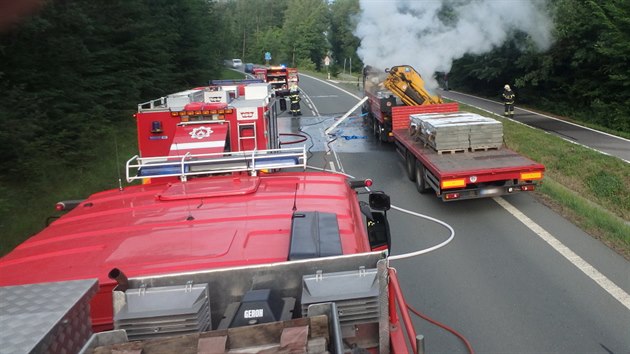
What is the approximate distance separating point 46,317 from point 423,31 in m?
20.4

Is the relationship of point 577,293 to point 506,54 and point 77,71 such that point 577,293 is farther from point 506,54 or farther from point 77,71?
point 506,54

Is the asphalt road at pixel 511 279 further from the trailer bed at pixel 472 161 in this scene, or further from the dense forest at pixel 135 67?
the dense forest at pixel 135 67

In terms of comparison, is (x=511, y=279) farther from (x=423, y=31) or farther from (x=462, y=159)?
(x=423, y=31)

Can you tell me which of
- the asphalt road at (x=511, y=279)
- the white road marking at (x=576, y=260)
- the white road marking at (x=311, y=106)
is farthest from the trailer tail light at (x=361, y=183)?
the white road marking at (x=311, y=106)

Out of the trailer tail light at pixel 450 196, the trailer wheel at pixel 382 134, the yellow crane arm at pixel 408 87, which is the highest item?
the yellow crane arm at pixel 408 87

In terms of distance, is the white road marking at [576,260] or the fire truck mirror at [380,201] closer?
the fire truck mirror at [380,201]

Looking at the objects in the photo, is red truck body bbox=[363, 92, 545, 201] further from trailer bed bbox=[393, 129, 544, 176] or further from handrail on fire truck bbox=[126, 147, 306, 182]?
handrail on fire truck bbox=[126, 147, 306, 182]

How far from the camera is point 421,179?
11.7 metres

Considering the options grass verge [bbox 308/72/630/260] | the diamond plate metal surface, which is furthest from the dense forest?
grass verge [bbox 308/72/630/260]

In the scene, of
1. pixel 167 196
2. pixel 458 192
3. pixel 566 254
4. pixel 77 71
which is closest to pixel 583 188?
pixel 458 192

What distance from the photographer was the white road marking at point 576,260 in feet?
21.2

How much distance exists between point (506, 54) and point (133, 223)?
3431 centimetres

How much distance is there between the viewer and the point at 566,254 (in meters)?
7.85

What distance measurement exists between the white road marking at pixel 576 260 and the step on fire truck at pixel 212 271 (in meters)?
3.68
